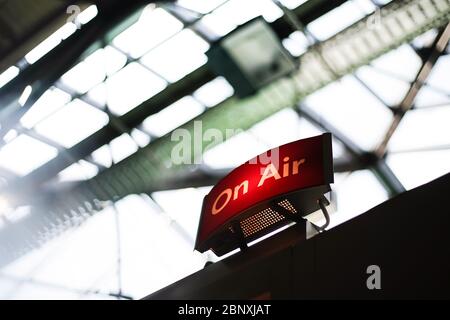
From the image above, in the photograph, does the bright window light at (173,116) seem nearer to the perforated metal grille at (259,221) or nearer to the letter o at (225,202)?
the letter o at (225,202)

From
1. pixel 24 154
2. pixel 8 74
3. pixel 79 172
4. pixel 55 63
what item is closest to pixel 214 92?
pixel 55 63

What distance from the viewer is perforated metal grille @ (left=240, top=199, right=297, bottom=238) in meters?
6.74

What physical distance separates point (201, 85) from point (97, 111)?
7.58 ft

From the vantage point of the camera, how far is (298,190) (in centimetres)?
638

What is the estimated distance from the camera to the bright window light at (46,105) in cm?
1302

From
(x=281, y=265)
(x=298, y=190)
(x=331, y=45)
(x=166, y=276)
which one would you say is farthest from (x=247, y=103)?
(x=281, y=265)

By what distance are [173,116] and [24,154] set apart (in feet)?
11.6

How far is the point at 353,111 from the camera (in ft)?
41.5
